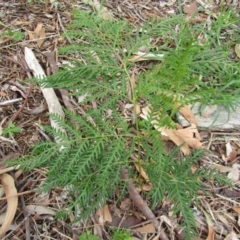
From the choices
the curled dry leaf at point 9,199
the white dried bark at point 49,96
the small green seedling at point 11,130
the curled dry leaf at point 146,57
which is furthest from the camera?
the curled dry leaf at point 146,57

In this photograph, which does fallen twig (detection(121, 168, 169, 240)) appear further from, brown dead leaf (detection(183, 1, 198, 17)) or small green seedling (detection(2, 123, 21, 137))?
brown dead leaf (detection(183, 1, 198, 17))

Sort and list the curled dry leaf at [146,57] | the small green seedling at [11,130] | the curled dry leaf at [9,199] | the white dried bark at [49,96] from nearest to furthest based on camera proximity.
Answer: the curled dry leaf at [9,199] → the small green seedling at [11,130] → the white dried bark at [49,96] → the curled dry leaf at [146,57]

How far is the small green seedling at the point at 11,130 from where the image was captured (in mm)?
2142

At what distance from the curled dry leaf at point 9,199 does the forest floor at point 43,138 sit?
0.03 metres

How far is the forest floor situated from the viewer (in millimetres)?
1897

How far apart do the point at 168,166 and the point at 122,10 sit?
65.2 inches

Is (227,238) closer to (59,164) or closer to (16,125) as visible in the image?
(59,164)

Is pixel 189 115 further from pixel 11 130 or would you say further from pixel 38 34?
pixel 38 34

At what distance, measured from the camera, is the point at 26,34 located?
2.72 meters

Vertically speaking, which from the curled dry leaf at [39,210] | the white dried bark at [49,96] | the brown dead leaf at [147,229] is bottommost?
the brown dead leaf at [147,229]

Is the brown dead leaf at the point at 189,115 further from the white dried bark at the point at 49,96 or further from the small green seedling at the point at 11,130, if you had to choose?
the small green seedling at the point at 11,130

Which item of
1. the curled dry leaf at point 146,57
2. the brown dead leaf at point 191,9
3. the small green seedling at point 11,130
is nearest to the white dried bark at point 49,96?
the small green seedling at point 11,130

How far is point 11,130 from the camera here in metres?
2.15

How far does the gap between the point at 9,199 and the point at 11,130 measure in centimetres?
40
